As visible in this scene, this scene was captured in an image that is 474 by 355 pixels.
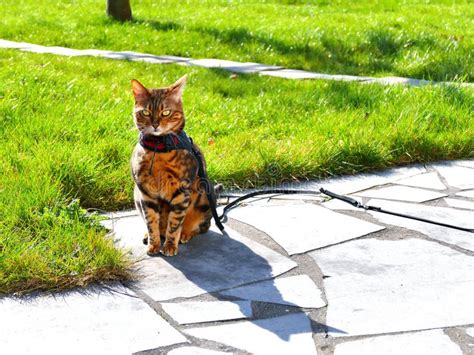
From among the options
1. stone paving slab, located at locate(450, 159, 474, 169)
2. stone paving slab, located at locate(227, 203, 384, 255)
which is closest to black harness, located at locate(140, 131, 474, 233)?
stone paving slab, located at locate(227, 203, 384, 255)

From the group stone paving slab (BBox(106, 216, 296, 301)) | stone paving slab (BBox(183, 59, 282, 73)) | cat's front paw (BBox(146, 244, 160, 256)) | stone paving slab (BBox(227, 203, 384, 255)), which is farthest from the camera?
stone paving slab (BBox(183, 59, 282, 73))

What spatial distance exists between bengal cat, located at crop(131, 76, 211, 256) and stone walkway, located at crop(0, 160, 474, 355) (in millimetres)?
199

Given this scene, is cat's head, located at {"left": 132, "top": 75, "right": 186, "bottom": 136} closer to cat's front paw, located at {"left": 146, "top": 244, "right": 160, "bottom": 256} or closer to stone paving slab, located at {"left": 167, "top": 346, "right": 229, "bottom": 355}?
A: cat's front paw, located at {"left": 146, "top": 244, "right": 160, "bottom": 256}

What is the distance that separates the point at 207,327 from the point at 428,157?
336 cm

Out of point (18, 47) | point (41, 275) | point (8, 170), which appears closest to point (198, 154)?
point (41, 275)

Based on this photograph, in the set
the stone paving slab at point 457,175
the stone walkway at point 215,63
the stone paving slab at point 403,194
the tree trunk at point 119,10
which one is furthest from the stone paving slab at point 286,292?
the tree trunk at point 119,10

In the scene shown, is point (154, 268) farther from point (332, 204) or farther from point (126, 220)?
point (332, 204)

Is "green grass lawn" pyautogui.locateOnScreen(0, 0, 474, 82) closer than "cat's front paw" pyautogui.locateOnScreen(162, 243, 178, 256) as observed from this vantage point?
No

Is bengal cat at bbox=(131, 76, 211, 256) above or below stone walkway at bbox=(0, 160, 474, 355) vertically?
above

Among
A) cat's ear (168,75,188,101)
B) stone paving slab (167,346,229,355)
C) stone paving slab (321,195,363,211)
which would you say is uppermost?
cat's ear (168,75,188,101)

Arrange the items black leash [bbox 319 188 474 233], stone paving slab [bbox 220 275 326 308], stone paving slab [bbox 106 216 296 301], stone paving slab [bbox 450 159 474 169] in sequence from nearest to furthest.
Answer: stone paving slab [bbox 220 275 326 308], stone paving slab [bbox 106 216 296 301], black leash [bbox 319 188 474 233], stone paving slab [bbox 450 159 474 169]

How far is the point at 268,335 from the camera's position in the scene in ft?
Result: 11.2

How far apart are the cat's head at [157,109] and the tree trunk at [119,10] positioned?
28.6 ft

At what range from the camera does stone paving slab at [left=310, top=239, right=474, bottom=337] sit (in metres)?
3.55
